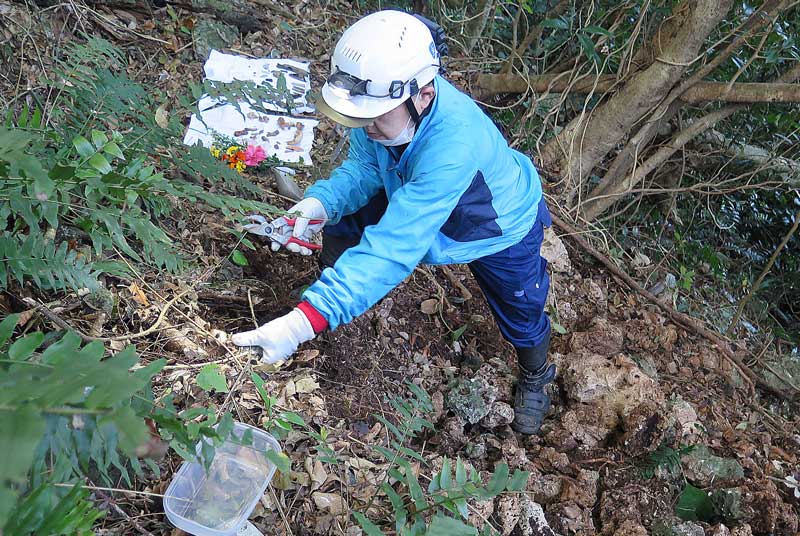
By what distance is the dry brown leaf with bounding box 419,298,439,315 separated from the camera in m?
3.12

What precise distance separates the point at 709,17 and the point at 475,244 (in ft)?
7.41

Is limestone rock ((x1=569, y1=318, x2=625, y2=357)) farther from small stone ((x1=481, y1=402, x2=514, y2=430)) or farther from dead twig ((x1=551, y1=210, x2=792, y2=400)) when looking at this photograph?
dead twig ((x1=551, y1=210, x2=792, y2=400))

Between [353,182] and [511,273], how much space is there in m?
0.77

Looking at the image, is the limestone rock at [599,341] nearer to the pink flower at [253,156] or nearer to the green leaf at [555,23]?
the pink flower at [253,156]

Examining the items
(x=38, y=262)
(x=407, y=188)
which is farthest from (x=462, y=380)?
(x=38, y=262)

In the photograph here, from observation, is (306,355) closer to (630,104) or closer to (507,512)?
(507,512)

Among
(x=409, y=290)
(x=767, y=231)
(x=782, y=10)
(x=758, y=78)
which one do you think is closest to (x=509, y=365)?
(x=409, y=290)

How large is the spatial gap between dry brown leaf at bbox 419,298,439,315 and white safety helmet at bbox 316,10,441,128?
4.30 feet

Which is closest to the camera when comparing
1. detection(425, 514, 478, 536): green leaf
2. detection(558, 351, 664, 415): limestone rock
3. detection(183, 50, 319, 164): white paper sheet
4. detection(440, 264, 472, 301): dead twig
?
detection(425, 514, 478, 536): green leaf

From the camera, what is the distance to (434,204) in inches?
78.1

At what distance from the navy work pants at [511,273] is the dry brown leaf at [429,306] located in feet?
1.52

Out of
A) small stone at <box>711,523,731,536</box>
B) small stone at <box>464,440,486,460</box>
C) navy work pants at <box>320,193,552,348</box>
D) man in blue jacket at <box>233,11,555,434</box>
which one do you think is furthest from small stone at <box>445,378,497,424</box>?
small stone at <box>711,523,731,536</box>

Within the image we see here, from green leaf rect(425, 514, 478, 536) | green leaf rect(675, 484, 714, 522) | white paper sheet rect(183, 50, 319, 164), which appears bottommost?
green leaf rect(675, 484, 714, 522)

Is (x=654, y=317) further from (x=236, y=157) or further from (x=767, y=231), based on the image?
(x=236, y=157)
